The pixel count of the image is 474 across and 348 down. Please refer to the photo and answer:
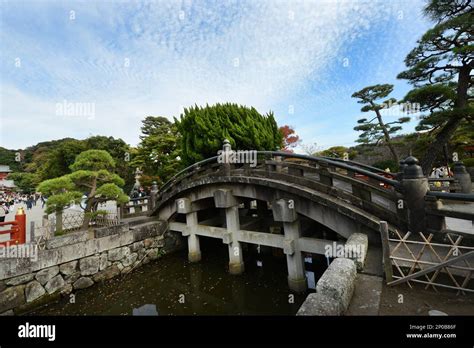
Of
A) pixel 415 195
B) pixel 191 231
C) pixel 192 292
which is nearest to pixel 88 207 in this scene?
pixel 191 231

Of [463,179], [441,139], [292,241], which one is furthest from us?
[441,139]

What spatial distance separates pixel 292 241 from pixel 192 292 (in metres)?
4.09

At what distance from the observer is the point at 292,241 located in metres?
7.48

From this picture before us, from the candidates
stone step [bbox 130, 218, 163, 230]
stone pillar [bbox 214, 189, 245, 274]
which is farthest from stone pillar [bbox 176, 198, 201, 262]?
stone pillar [bbox 214, 189, 245, 274]

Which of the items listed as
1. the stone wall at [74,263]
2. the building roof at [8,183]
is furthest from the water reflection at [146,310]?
the building roof at [8,183]

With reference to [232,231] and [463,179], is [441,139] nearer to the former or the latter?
[463,179]

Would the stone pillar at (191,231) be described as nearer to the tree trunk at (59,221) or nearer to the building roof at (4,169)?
the tree trunk at (59,221)

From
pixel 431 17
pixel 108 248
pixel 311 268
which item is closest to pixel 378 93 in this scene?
pixel 431 17

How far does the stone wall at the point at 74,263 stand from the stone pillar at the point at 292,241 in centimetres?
705

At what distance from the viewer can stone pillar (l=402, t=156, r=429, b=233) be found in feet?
15.3

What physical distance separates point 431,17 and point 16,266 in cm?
1915
